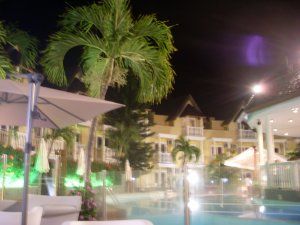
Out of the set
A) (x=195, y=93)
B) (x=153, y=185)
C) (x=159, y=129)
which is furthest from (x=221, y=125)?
(x=153, y=185)

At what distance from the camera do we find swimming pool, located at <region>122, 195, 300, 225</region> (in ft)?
27.3

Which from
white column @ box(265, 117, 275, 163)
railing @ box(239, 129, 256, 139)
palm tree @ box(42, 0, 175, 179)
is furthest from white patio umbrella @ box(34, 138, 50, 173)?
railing @ box(239, 129, 256, 139)

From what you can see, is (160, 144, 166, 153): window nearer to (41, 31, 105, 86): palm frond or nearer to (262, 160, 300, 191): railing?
(262, 160, 300, 191): railing

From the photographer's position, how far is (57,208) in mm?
6625

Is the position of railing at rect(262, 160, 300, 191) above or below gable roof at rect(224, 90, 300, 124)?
below

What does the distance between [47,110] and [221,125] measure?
45.5 metres

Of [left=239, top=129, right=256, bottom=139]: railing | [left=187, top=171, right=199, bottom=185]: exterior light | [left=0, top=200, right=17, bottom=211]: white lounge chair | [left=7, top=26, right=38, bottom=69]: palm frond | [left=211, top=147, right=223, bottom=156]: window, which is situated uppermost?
[left=239, top=129, right=256, bottom=139]: railing

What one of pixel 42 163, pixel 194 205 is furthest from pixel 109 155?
pixel 194 205

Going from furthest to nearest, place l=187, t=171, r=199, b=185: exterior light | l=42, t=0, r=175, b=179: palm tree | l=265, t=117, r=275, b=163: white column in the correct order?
l=265, t=117, r=275, b=163: white column, l=42, t=0, r=175, b=179: palm tree, l=187, t=171, r=199, b=185: exterior light

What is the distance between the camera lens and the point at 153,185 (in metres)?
10.5

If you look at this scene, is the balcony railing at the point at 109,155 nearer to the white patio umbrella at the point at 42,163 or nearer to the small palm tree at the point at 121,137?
the small palm tree at the point at 121,137

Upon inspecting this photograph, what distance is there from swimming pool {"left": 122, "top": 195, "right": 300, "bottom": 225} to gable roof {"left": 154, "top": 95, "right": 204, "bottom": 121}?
3723cm

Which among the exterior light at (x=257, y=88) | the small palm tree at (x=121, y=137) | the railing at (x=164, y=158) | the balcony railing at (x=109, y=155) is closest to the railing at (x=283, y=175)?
the exterior light at (x=257, y=88)

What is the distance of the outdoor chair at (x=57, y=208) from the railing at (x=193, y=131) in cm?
4016
